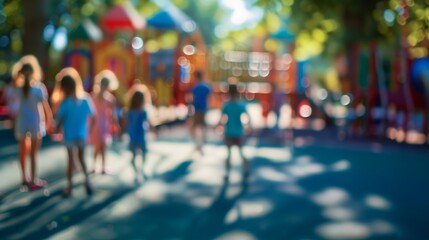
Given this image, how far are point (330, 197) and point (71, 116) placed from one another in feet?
12.6

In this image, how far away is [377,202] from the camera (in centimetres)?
934

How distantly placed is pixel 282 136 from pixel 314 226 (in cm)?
1255

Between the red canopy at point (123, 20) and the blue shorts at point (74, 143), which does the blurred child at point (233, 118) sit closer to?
the blue shorts at point (74, 143)

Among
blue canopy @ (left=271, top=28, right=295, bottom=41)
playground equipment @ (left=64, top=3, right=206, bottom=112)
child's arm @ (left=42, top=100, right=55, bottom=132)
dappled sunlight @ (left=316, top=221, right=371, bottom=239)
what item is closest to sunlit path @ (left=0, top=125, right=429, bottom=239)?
dappled sunlight @ (left=316, top=221, right=371, bottom=239)

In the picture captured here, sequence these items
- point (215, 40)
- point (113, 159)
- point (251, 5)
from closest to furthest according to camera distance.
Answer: point (113, 159), point (251, 5), point (215, 40)

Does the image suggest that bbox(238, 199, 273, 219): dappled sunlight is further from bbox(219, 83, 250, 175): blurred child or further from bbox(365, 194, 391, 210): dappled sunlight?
bbox(219, 83, 250, 175): blurred child

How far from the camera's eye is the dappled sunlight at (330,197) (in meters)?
9.23

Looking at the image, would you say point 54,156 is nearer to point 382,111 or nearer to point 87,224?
point 87,224

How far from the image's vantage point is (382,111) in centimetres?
1936

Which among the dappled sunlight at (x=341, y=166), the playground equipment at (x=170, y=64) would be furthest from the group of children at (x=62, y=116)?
the playground equipment at (x=170, y=64)

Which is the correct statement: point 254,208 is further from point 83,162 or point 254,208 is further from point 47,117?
point 47,117

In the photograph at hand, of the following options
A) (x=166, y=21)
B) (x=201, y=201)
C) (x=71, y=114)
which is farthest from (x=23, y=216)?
(x=166, y=21)

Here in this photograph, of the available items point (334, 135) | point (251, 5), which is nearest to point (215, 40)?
point (251, 5)

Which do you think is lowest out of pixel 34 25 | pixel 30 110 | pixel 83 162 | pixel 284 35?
pixel 83 162
